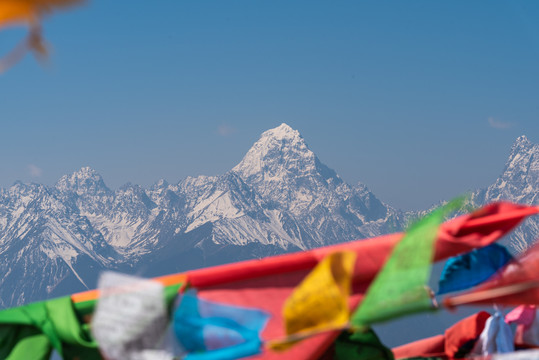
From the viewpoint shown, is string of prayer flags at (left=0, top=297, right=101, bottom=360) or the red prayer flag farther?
the red prayer flag

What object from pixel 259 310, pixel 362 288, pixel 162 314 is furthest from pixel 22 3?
pixel 362 288

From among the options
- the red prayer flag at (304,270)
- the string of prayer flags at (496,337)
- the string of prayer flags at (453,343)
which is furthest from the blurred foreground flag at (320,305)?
the string of prayer flags at (453,343)

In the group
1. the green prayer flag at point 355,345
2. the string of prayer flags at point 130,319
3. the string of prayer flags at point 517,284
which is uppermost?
the string of prayer flags at point 130,319

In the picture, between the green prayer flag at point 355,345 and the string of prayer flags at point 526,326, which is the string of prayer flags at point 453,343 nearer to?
the string of prayer flags at point 526,326

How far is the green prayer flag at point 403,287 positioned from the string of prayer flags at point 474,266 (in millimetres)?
850

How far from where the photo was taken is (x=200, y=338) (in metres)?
3.72

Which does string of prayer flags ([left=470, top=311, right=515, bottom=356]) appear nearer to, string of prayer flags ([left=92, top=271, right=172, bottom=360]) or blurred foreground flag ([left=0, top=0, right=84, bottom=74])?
string of prayer flags ([left=92, top=271, right=172, bottom=360])

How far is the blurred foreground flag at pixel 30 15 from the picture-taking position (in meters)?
1.83

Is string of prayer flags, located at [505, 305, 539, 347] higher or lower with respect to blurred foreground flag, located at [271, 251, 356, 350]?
lower

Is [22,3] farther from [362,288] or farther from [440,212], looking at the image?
[362,288]

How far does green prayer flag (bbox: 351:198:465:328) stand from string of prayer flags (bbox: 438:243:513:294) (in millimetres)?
850

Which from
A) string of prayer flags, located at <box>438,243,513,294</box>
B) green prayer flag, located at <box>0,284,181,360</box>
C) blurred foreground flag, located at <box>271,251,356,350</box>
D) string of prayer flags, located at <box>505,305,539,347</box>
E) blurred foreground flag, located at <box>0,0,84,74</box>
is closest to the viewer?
blurred foreground flag, located at <box>0,0,84,74</box>

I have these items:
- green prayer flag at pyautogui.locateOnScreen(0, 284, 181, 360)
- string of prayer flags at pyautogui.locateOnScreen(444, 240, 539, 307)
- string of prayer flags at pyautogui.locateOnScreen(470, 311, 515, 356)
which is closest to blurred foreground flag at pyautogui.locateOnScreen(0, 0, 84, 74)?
green prayer flag at pyautogui.locateOnScreen(0, 284, 181, 360)

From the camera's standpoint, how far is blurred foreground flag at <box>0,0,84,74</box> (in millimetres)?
1827
